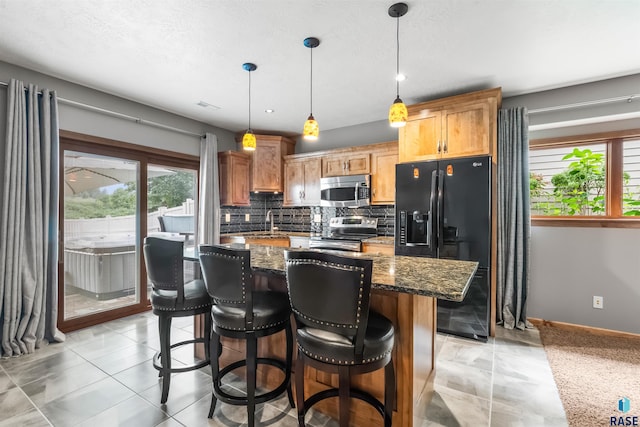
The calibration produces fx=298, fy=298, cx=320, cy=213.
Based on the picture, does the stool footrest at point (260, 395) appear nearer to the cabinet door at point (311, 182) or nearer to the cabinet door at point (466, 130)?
the cabinet door at point (466, 130)

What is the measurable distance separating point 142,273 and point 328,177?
2.79 m

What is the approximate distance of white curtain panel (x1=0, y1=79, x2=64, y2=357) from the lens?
2598mm

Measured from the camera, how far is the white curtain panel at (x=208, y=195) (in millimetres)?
4273

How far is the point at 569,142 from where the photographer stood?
10.9ft

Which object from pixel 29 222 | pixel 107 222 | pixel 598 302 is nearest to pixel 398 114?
pixel 598 302

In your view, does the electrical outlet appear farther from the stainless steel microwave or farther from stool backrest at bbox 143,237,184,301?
stool backrest at bbox 143,237,184,301

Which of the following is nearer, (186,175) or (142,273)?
(142,273)

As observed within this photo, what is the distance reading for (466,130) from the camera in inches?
123

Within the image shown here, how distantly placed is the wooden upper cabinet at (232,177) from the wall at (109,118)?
425 mm

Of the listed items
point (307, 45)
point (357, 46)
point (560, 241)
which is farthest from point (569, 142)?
point (307, 45)

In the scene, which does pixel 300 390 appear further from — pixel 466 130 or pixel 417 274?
pixel 466 130

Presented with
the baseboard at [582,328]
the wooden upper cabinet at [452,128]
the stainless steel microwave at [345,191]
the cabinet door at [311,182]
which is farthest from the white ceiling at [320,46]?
the baseboard at [582,328]

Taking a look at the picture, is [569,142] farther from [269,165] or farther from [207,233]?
[207,233]

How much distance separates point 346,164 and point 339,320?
3241 millimetres
